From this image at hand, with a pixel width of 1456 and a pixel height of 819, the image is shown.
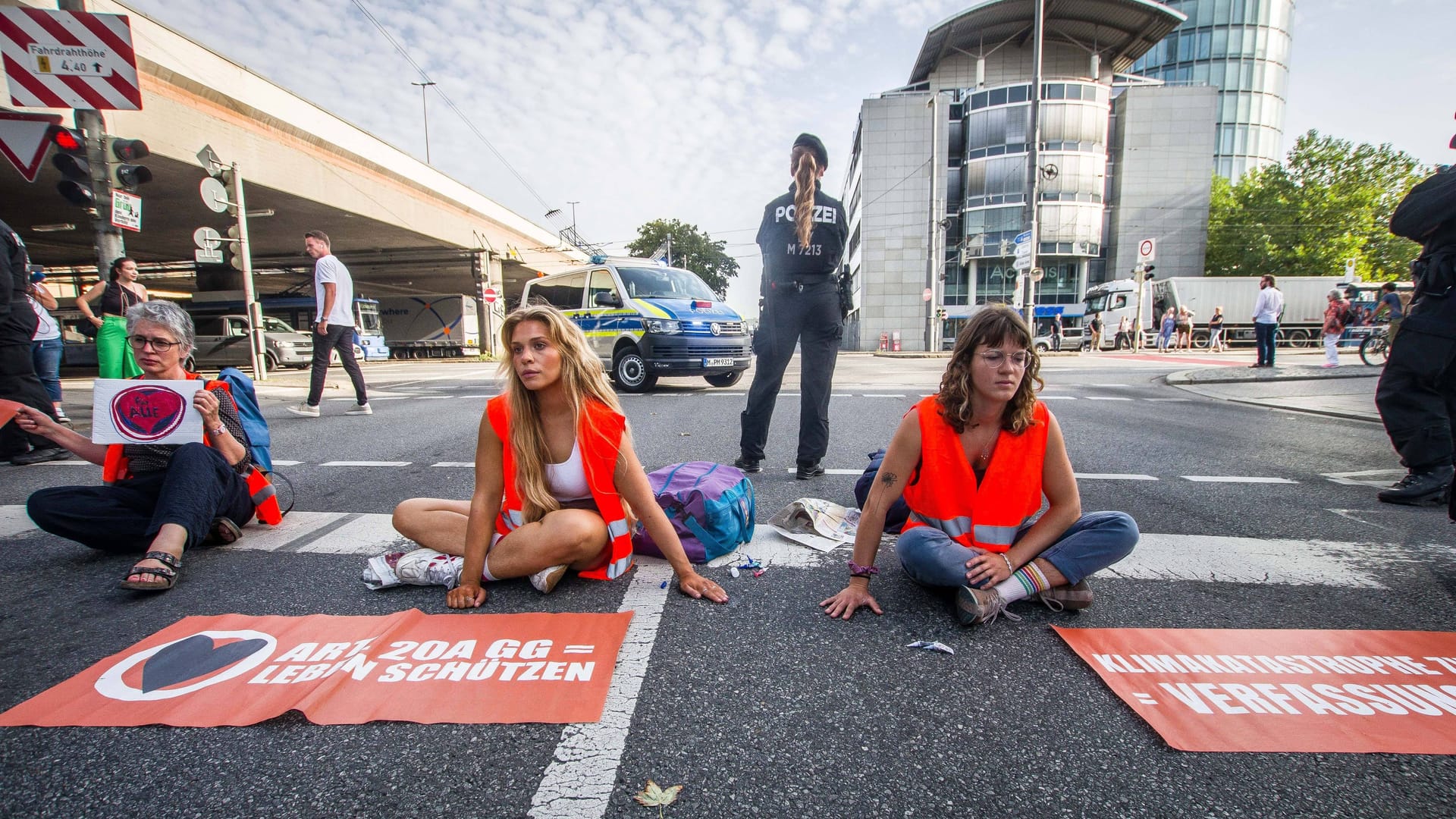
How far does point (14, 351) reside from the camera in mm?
4496

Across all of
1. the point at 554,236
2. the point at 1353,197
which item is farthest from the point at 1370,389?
the point at 1353,197

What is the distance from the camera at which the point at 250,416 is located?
3.06 metres

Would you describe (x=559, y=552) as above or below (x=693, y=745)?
above

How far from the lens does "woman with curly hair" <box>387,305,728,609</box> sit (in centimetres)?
229

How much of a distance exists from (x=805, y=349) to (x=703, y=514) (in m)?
1.93

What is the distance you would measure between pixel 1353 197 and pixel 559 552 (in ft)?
184

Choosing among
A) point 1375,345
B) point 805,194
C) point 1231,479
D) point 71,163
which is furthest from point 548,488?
point 1375,345

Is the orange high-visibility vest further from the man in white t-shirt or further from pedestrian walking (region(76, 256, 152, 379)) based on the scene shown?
the man in white t-shirt

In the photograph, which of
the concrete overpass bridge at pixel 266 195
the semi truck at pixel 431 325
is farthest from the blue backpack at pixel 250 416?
the semi truck at pixel 431 325

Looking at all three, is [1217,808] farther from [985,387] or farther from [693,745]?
[985,387]

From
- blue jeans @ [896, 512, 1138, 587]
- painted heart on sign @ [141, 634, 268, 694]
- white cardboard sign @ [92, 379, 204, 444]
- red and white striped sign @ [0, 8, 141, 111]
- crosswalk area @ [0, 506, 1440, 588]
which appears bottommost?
crosswalk area @ [0, 506, 1440, 588]

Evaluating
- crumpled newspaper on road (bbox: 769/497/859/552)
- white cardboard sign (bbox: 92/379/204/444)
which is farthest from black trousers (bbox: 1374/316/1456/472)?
white cardboard sign (bbox: 92/379/204/444)

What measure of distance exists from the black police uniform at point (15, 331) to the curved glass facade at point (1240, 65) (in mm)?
70257

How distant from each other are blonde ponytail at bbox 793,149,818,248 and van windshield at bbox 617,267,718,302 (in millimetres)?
5980
